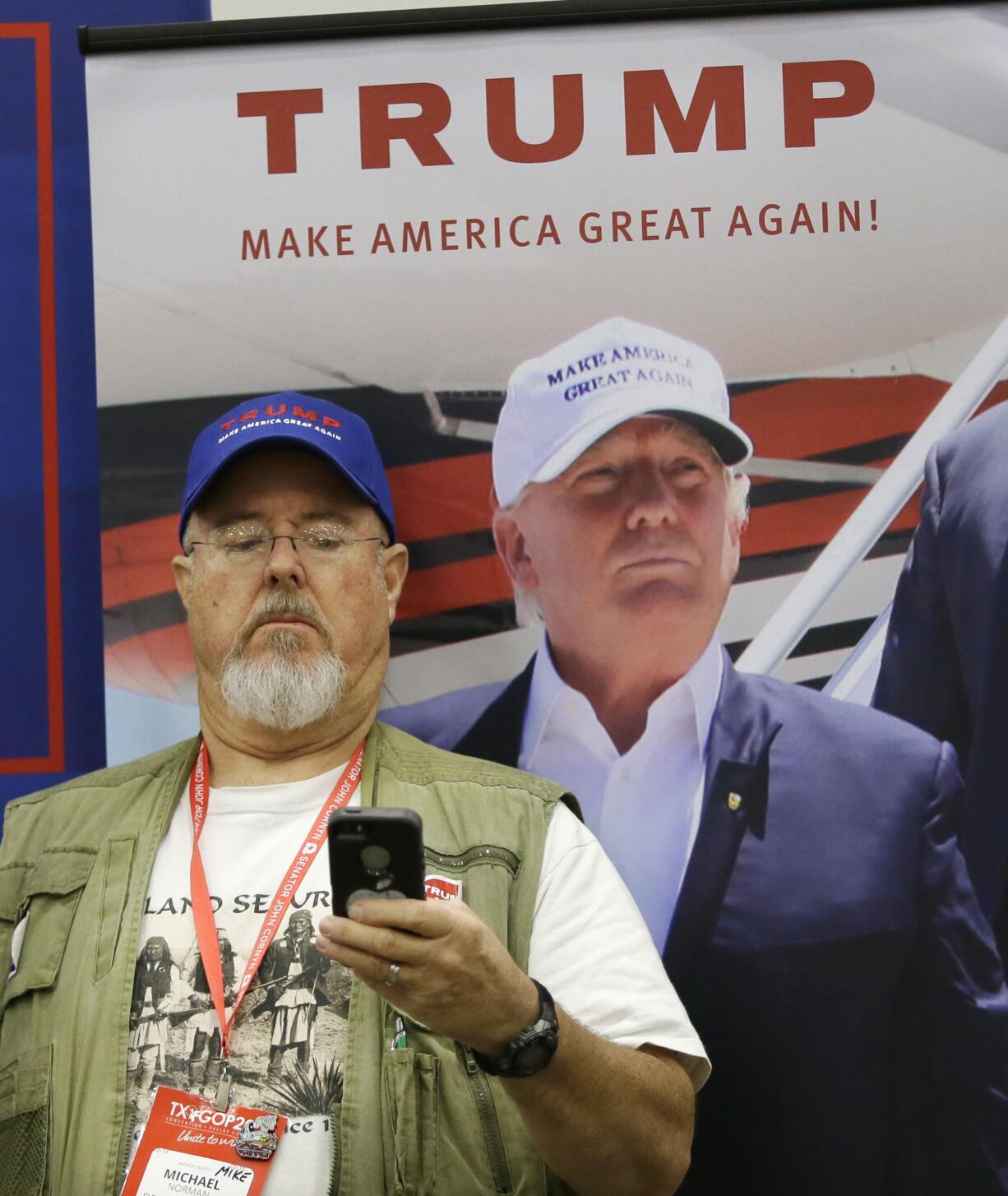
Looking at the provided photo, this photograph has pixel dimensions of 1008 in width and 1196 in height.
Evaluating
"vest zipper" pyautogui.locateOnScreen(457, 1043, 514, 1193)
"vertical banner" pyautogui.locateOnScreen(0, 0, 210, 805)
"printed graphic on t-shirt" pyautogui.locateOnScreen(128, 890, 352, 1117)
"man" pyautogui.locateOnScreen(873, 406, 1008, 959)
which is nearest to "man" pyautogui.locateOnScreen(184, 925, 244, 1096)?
"printed graphic on t-shirt" pyautogui.locateOnScreen(128, 890, 352, 1117)

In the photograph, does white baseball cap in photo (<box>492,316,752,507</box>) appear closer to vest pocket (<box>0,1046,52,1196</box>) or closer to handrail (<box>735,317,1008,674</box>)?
handrail (<box>735,317,1008,674</box>)

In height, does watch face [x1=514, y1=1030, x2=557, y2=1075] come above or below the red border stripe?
below

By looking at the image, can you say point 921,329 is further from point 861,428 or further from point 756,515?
point 756,515

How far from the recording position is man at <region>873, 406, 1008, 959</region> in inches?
87.0

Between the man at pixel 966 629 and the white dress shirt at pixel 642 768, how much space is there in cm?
31

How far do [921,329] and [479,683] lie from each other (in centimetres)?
94

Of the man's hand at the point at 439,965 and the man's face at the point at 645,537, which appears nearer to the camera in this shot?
the man's hand at the point at 439,965

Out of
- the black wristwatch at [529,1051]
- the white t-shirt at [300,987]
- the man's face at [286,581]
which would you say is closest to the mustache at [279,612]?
the man's face at [286,581]

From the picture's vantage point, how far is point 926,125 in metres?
2.29

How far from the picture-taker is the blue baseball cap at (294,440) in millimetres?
2129

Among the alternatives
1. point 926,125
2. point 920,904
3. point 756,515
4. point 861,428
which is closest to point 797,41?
point 926,125

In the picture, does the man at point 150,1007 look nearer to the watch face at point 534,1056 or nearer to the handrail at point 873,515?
the watch face at point 534,1056

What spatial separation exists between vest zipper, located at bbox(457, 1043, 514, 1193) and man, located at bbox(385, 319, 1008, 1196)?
475mm

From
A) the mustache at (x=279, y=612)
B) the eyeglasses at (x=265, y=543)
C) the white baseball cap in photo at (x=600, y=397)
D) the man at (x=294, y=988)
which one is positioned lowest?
the man at (x=294, y=988)
